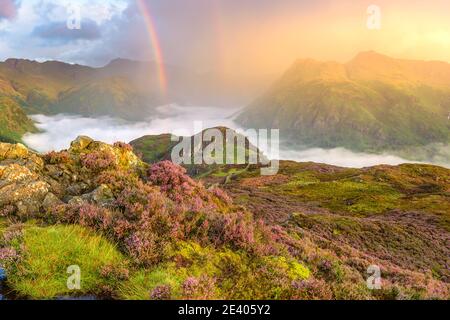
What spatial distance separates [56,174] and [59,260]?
287 inches

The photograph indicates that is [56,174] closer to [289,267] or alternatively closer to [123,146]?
[123,146]

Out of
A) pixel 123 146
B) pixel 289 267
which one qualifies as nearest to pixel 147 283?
pixel 289 267

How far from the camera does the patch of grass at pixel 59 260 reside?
9414 millimetres

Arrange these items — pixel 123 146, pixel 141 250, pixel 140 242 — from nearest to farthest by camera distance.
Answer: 1. pixel 141 250
2. pixel 140 242
3. pixel 123 146

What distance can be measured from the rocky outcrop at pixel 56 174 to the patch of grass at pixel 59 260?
8.08 feet

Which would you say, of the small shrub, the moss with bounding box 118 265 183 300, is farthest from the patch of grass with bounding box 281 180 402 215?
the moss with bounding box 118 265 183 300

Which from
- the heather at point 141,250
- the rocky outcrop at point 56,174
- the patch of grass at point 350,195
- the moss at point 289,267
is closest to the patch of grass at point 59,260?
the heather at point 141,250

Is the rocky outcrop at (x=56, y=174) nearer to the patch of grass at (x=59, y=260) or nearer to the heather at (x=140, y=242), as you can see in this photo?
the heather at (x=140, y=242)

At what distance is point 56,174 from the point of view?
1648cm

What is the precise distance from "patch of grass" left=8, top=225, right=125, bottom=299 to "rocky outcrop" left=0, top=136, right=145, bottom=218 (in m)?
2.46

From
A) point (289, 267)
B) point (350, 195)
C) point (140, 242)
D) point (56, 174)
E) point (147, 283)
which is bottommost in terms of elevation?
point (350, 195)

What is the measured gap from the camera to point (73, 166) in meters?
17.3
